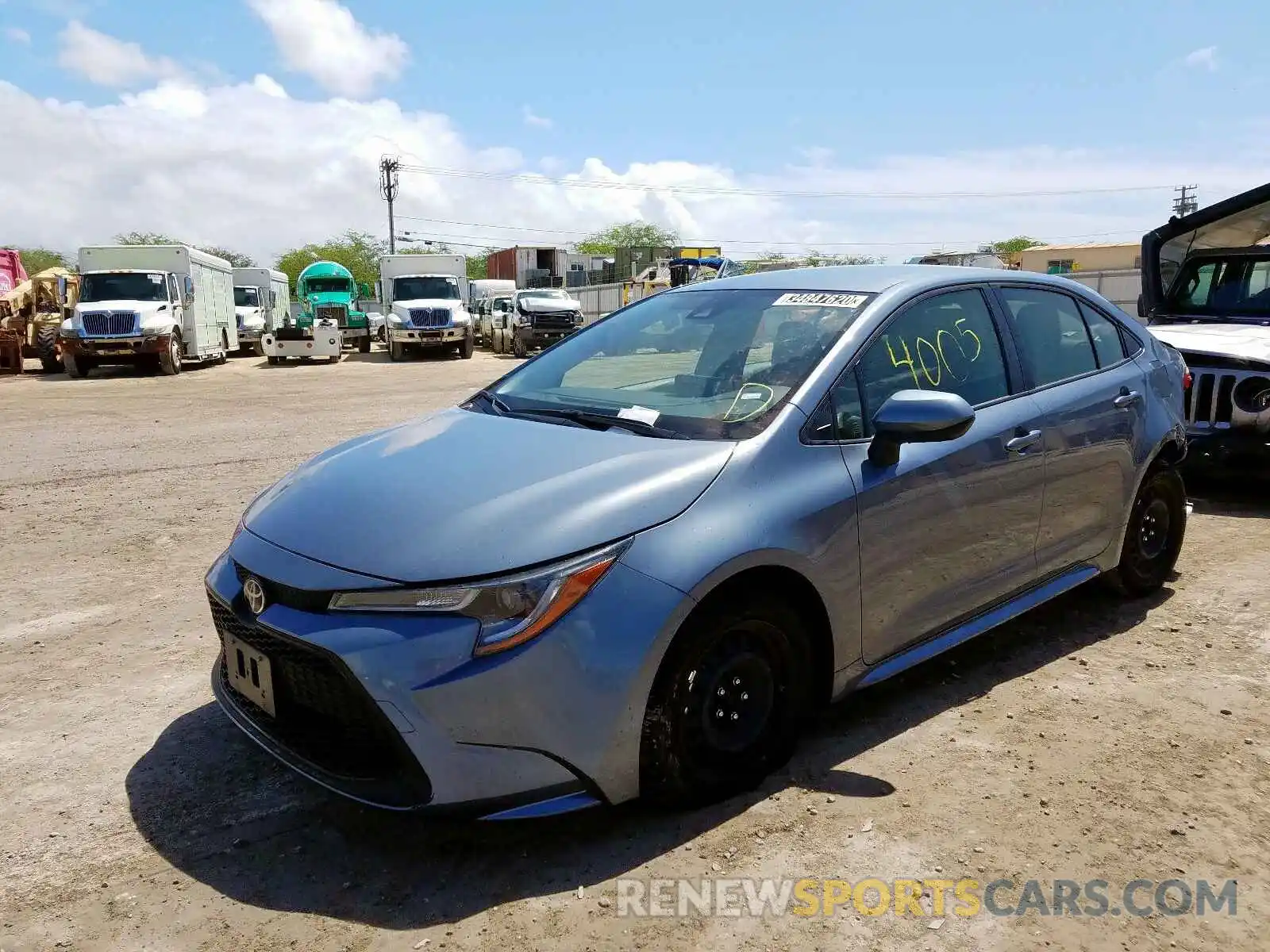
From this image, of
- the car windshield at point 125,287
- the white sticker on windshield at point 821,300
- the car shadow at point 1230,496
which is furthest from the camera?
the car windshield at point 125,287

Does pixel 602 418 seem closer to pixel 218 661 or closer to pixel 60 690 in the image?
pixel 218 661

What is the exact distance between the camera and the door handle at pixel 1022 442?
12.0 ft

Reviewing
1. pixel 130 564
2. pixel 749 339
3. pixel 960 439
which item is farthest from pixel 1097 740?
pixel 130 564

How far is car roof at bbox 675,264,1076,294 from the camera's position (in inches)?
143

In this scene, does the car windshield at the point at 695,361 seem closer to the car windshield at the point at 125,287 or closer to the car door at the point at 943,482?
the car door at the point at 943,482

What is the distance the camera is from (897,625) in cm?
331

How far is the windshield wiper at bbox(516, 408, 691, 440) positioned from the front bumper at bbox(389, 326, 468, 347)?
24127mm

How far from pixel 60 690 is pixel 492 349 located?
29.3m

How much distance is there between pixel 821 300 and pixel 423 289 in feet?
84.5

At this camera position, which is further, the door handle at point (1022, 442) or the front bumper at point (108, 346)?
the front bumper at point (108, 346)

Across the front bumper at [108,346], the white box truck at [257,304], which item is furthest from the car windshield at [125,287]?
the white box truck at [257,304]

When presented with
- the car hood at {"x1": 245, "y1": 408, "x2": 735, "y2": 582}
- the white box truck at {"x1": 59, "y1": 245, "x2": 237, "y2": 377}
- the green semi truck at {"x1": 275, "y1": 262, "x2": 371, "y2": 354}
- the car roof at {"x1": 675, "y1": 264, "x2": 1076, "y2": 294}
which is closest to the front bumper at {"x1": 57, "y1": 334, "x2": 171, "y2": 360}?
the white box truck at {"x1": 59, "y1": 245, "x2": 237, "y2": 377}

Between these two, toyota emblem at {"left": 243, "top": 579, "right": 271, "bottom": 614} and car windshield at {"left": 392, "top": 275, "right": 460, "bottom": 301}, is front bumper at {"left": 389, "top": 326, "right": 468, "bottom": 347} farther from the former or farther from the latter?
toyota emblem at {"left": 243, "top": 579, "right": 271, "bottom": 614}

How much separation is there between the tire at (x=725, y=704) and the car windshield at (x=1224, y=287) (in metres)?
6.86
